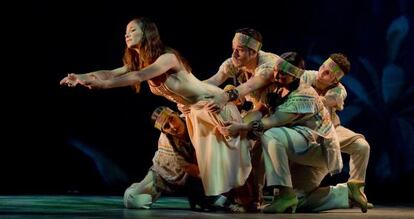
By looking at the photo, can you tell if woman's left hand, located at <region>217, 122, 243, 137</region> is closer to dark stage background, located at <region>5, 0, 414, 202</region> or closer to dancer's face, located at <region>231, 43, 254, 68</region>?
dancer's face, located at <region>231, 43, 254, 68</region>

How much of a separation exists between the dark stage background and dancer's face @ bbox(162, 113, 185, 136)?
212 centimetres

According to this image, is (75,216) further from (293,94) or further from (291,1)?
(291,1)

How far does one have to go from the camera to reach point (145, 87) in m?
7.09

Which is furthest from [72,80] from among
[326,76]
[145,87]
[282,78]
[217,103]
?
[145,87]

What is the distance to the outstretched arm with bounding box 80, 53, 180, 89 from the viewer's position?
14.6ft

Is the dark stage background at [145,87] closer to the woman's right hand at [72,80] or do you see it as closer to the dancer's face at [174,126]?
the dancer's face at [174,126]

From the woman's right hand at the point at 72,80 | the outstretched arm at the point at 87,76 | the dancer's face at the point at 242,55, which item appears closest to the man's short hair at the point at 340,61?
the dancer's face at the point at 242,55

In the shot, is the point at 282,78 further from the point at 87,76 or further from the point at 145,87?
the point at 145,87

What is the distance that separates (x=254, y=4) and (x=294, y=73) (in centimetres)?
268

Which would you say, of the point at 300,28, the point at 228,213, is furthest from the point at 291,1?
the point at 228,213

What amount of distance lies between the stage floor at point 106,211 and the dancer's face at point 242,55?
34.9 inches

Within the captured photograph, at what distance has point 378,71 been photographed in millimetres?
7531

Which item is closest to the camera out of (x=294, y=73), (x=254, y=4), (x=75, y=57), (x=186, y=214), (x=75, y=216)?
(x=75, y=216)

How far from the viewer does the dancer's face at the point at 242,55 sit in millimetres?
4902
